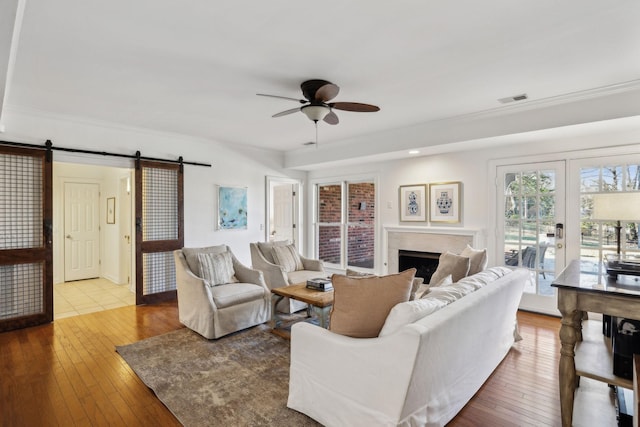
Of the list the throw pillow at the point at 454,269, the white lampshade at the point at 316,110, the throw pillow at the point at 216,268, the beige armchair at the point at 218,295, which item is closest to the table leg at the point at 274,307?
the beige armchair at the point at 218,295

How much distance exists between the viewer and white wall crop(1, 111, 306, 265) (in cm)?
397

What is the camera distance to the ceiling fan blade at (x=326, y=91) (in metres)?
2.78

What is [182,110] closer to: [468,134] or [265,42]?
[265,42]

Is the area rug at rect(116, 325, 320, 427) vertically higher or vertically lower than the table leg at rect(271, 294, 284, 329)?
lower

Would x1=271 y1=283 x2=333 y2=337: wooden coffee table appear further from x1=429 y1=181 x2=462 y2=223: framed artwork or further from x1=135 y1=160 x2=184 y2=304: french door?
x1=429 y1=181 x2=462 y2=223: framed artwork

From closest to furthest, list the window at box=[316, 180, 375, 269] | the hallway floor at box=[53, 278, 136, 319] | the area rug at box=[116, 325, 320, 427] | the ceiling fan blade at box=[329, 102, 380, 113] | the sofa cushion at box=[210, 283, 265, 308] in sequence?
the area rug at box=[116, 325, 320, 427]
the ceiling fan blade at box=[329, 102, 380, 113]
the sofa cushion at box=[210, 283, 265, 308]
the hallway floor at box=[53, 278, 136, 319]
the window at box=[316, 180, 375, 269]

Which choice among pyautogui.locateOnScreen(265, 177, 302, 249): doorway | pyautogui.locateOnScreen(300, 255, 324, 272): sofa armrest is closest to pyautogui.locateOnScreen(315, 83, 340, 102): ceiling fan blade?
pyautogui.locateOnScreen(300, 255, 324, 272): sofa armrest

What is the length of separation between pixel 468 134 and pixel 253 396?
369cm

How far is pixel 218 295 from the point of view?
3.49 metres

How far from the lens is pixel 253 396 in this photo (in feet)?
7.73

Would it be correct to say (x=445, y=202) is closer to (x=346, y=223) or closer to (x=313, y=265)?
(x=346, y=223)

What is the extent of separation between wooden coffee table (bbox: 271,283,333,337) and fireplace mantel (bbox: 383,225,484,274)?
2285 mm

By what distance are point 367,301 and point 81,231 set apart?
6.46 metres

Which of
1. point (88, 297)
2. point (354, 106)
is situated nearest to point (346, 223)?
point (354, 106)
